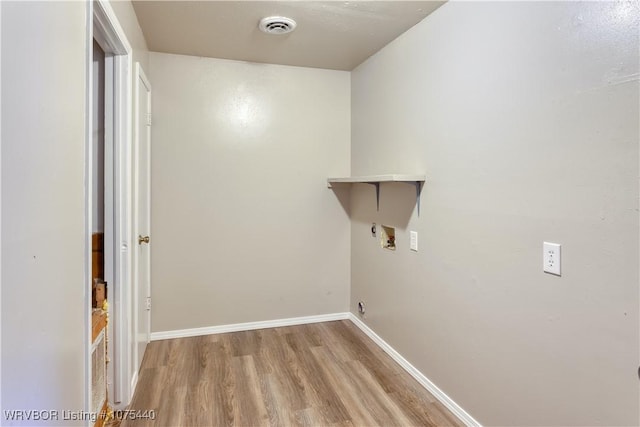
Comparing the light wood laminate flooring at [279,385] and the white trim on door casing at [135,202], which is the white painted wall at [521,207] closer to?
the light wood laminate flooring at [279,385]

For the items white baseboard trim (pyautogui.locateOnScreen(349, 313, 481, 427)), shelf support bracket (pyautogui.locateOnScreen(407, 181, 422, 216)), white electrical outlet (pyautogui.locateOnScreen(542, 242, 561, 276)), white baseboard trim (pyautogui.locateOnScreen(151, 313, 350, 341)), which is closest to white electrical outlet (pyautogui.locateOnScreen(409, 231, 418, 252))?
shelf support bracket (pyautogui.locateOnScreen(407, 181, 422, 216))

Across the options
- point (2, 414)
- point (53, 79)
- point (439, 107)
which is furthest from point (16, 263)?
point (439, 107)

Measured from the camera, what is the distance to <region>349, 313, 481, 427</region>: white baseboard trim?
6.44 ft

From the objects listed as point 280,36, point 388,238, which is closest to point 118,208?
point 280,36

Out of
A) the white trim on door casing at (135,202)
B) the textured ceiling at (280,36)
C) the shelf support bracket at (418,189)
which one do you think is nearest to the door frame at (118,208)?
the white trim on door casing at (135,202)

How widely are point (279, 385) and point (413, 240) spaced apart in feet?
4.20

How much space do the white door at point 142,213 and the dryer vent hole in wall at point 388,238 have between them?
1731 millimetres

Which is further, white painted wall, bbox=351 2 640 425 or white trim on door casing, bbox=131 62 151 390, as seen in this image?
white trim on door casing, bbox=131 62 151 390

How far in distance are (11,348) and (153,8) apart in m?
2.06

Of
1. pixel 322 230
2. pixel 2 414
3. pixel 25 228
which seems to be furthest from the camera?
pixel 322 230

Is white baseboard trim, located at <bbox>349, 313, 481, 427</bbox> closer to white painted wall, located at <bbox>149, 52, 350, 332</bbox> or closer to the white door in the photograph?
white painted wall, located at <bbox>149, 52, 350, 332</bbox>

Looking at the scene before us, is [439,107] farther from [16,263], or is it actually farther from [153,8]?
[16,263]

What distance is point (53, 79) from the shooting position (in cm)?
100

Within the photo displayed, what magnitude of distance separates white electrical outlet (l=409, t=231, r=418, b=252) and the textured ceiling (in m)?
1.37
